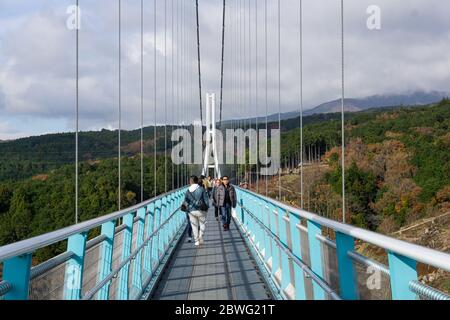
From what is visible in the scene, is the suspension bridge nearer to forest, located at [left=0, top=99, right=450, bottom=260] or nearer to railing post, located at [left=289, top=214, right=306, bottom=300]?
railing post, located at [left=289, top=214, right=306, bottom=300]

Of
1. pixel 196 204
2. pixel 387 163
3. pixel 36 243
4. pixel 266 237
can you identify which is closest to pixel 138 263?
pixel 266 237

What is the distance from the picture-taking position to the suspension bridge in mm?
2068

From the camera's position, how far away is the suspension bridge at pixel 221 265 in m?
2.07

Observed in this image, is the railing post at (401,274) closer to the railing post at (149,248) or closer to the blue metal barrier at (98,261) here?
the blue metal barrier at (98,261)

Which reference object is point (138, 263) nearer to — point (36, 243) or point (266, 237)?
point (266, 237)

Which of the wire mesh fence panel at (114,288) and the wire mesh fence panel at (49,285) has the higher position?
the wire mesh fence panel at (49,285)

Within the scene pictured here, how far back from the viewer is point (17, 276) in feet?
7.02

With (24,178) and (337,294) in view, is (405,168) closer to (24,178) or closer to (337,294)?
(24,178)

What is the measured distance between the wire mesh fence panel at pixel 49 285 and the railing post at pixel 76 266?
9 cm

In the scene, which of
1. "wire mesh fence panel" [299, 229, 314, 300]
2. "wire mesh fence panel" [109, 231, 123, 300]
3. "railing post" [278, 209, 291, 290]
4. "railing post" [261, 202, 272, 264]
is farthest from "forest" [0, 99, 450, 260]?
"wire mesh fence panel" [299, 229, 314, 300]

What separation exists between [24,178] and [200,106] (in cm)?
3091

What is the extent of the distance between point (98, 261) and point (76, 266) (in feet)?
2.44

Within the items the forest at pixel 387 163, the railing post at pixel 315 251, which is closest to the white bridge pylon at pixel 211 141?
the forest at pixel 387 163
